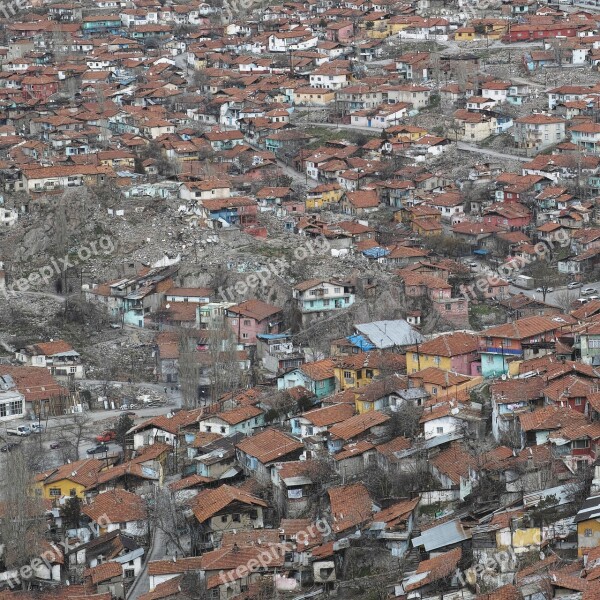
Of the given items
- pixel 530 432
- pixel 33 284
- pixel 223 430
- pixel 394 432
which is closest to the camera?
pixel 530 432

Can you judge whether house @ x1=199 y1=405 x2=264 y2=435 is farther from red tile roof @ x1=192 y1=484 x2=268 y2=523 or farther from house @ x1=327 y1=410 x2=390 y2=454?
red tile roof @ x1=192 y1=484 x2=268 y2=523

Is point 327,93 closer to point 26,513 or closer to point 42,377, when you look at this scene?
point 42,377

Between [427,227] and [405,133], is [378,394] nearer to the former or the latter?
[427,227]

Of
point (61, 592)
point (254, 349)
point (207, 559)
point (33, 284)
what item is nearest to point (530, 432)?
point (207, 559)

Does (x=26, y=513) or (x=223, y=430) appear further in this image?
(x=223, y=430)

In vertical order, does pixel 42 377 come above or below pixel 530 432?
below
